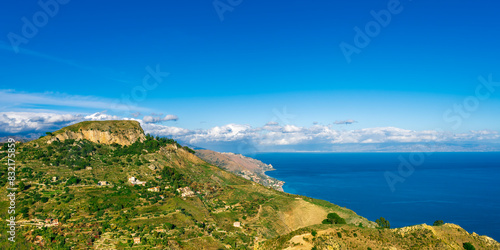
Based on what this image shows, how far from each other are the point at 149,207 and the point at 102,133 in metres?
65.4

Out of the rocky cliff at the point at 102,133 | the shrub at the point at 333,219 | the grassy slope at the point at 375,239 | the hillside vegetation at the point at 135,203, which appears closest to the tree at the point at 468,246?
the grassy slope at the point at 375,239

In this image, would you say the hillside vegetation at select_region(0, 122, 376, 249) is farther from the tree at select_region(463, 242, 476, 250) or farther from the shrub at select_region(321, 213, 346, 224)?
the tree at select_region(463, 242, 476, 250)

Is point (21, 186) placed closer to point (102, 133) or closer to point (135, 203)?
point (135, 203)

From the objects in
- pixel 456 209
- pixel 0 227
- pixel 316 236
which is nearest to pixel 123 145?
pixel 0 227

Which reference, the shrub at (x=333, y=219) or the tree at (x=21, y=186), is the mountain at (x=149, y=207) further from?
the shrub at (x=333, y=219)

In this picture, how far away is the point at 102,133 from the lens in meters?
131

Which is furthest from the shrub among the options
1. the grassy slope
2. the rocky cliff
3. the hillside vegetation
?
the rocky cliff

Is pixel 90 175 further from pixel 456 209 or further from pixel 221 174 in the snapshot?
pixel 456 209

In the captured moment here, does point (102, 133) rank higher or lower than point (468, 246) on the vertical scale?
higher

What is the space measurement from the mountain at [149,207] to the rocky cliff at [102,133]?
458 mm

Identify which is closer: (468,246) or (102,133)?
(468,246)

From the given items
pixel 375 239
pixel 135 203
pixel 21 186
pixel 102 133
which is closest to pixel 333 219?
pixel 375 239

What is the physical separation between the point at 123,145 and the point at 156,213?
65.4m

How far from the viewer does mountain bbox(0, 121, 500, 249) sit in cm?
5106
